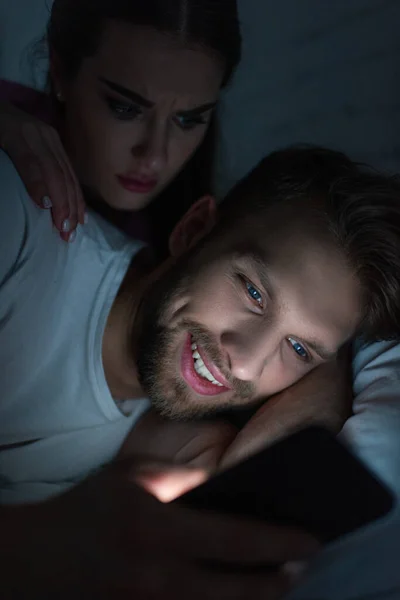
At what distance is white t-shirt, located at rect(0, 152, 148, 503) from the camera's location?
1.91 feet

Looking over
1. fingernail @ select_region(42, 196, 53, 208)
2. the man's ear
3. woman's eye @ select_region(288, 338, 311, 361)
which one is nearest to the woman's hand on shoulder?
fingernail @ select_region(42, 196, 53, 208)

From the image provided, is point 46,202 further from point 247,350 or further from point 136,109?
point 247,350

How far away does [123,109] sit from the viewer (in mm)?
584

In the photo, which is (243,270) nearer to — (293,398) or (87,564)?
(293,398)

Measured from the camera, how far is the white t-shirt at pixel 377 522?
0.46m

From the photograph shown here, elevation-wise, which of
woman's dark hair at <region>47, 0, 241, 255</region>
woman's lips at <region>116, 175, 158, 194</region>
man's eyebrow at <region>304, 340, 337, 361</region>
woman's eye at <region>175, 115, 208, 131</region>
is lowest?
man's eyebrow at <region>304, 340, 337, 361</region>

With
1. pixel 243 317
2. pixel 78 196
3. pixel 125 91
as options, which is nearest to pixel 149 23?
pixel 125 91

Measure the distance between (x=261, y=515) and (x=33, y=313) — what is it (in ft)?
0.90

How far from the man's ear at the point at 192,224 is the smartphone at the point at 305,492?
23 cm

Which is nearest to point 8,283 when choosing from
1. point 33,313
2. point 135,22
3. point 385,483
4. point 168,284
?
point 33,313

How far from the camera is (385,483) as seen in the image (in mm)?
561

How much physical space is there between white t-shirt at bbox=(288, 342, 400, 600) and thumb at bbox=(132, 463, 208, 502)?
14 centimetres

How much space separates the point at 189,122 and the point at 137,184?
0.08 meters

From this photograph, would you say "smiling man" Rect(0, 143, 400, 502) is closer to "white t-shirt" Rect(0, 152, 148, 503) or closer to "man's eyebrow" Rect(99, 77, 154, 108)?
"white t-shirt" Rect(0, 152, 148, 503)
